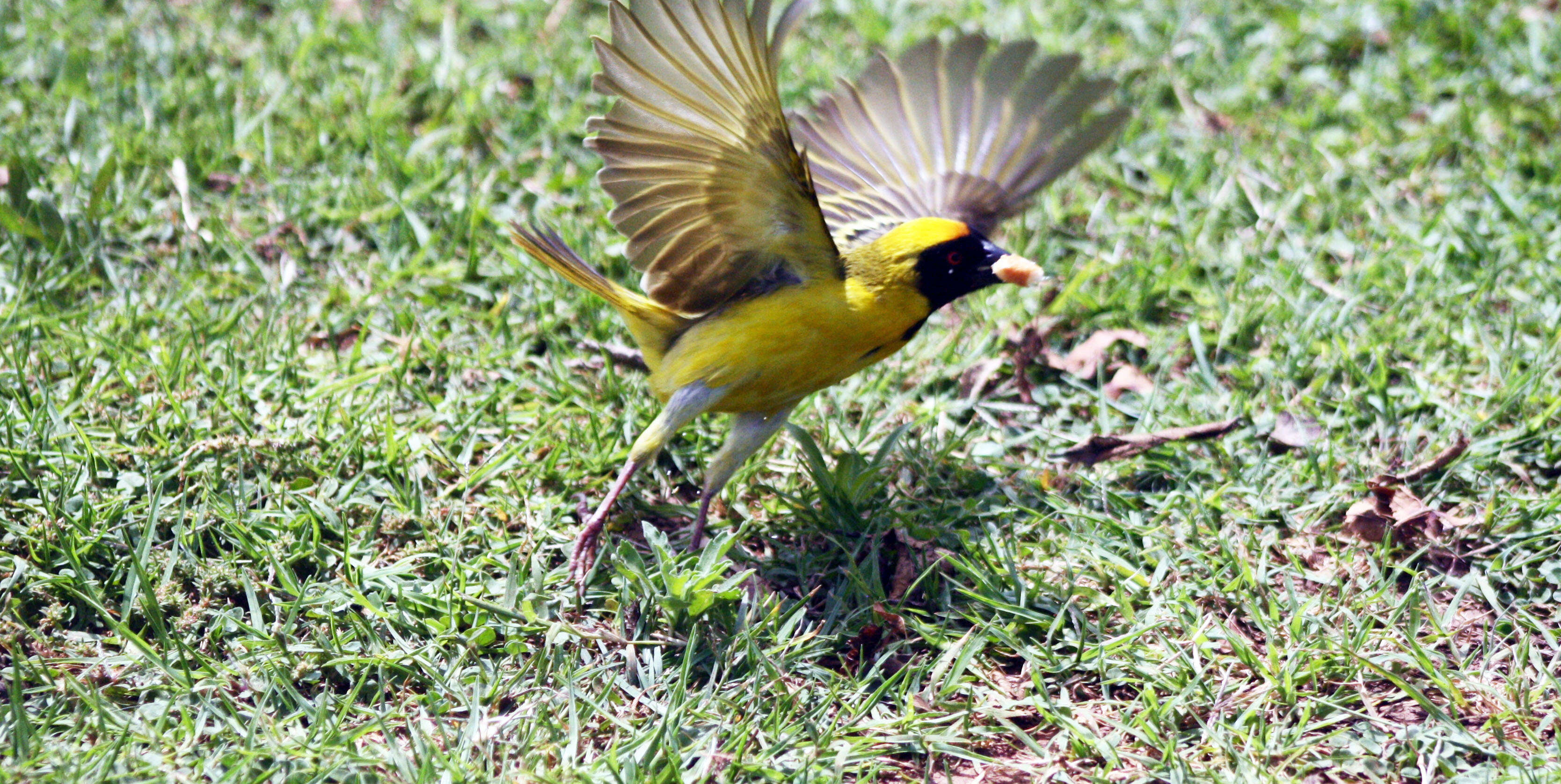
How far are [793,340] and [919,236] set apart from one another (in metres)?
0.53

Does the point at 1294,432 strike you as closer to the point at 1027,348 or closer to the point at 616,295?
the point at 1027,348

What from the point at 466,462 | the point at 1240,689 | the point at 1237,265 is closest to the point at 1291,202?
the point at 1237,265

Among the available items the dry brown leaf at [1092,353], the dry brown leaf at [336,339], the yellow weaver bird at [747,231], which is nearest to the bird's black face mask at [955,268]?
the yellow weaver bird at [747,231]

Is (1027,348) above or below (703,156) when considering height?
below

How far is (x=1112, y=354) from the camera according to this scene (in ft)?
15.8

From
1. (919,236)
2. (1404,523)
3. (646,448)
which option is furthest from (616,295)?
(1404,523)

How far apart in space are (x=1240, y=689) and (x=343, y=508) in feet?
8.32

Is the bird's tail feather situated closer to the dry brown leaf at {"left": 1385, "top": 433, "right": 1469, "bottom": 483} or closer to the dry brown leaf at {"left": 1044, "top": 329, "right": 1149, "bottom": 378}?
the dry brown leaf at {"left": 1044, "top": 329, "right": 1149, "bottom": 378}

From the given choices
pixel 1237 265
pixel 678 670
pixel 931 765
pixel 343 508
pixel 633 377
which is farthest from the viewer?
pixel 1237 265

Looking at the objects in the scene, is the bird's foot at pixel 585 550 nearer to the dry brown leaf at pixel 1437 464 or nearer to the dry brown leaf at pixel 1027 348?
the dry brown leaf at pixel 1027 348

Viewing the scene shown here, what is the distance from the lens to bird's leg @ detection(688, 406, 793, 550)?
395cm

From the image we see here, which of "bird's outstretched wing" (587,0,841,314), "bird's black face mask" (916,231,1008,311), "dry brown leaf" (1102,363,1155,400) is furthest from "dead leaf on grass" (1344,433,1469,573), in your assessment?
"bird's outstretched wing" (587,0,841,314)

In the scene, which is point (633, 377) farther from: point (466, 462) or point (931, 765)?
point (931, 765)

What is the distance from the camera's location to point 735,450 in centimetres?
395
